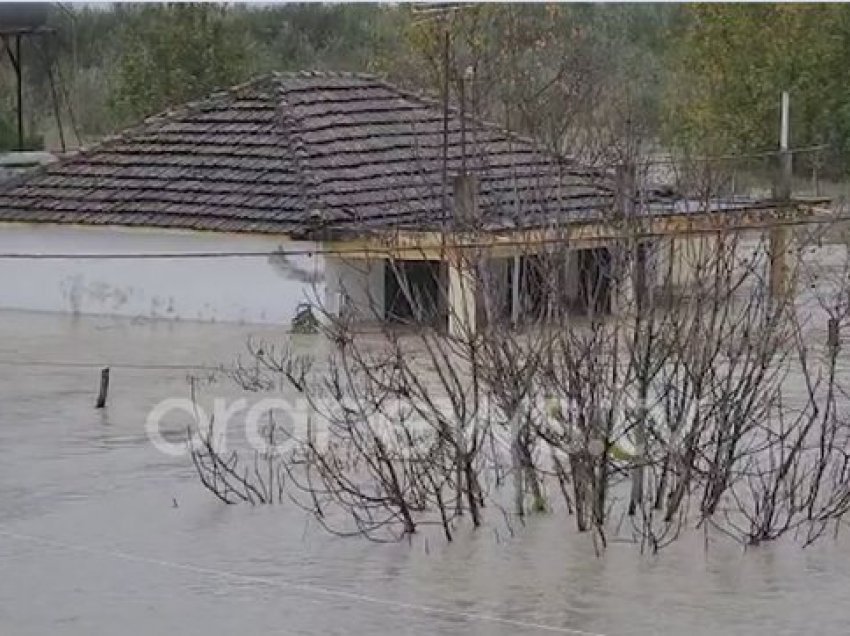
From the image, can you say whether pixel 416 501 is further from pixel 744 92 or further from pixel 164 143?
pixel 744 92

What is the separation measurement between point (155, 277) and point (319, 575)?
14061 millimetres

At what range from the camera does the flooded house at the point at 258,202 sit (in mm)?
27547

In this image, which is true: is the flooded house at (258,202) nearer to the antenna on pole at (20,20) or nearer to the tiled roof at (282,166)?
the tiled roof at (282,166)

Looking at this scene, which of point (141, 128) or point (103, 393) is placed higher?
point (141, 128)

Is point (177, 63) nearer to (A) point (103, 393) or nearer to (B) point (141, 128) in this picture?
(B) point (141, 128)

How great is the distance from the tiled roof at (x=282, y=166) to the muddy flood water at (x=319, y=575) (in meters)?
8.63

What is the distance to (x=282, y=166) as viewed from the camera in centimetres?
2934

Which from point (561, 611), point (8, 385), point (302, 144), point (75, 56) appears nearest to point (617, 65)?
point (75, 56)

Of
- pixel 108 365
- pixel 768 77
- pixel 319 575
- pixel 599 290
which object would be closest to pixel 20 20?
pixel 108 365

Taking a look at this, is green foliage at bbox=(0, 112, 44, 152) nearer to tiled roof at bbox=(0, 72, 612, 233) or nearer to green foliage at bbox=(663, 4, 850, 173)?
tiled roof at bbox=(0, 72, 612, 233)

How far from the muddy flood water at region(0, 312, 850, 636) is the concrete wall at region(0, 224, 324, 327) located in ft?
26.4

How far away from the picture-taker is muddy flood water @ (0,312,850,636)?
46.8 feet

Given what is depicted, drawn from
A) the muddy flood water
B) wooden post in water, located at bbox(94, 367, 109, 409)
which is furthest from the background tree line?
the muddy flood water

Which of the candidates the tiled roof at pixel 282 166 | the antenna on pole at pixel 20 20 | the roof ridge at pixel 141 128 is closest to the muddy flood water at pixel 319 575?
the tiled roof at pixel 282 166
